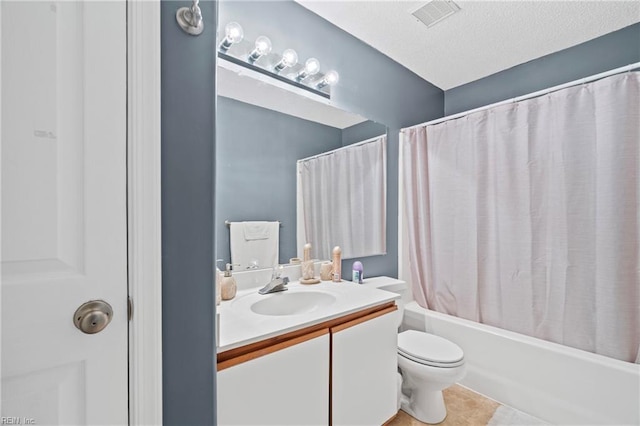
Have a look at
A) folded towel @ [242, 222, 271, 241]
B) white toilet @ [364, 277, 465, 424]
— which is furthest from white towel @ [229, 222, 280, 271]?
white toilet @ [364, 277, 465, 424]

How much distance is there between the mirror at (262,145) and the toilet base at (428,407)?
0.98 metres

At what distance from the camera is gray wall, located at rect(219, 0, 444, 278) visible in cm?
147

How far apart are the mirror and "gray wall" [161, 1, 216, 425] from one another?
59 centimetres

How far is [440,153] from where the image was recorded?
2.08 meters

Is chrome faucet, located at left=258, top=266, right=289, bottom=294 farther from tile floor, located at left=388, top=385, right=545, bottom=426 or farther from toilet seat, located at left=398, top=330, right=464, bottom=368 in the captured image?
tile floor, located at left=388, top=385, right=545, bottom=426

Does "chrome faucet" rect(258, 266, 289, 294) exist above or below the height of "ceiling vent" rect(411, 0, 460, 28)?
below

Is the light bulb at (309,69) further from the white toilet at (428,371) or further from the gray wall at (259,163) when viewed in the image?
the white toilet at (428,371)

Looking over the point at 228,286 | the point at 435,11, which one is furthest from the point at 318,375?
the point at 435,11

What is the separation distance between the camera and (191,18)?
2.34 feet

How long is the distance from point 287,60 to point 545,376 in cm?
231

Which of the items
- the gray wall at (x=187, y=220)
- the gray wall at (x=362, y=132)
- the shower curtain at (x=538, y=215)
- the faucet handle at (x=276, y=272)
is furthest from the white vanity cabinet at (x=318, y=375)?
the gray wall at (x=362, y=132)

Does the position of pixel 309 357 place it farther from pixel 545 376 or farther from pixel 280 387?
pixel 545 376

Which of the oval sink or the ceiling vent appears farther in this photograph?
the ceiling vent

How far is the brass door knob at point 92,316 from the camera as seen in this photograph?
60 cm
